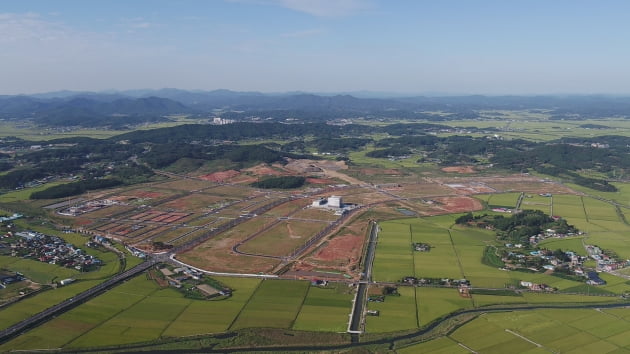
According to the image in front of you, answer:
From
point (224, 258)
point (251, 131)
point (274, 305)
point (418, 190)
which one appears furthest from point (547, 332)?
point (251, 131)

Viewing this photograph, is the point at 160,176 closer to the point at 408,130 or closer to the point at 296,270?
the point at 296,270

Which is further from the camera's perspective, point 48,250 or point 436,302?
point 48,250

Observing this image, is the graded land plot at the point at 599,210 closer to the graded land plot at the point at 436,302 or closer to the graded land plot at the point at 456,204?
the graded land plot at the point at 456,204

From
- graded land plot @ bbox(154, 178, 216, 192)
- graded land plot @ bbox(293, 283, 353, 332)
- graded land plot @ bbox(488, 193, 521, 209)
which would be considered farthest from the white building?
graded land plot @ bbox(293, 283, 353, 332)

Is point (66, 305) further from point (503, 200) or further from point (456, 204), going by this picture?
point (503, 200)

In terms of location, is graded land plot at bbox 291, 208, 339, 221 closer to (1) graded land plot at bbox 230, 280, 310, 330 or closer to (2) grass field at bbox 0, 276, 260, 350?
(1) graded land plot at bbox 230, 280, 310, 330

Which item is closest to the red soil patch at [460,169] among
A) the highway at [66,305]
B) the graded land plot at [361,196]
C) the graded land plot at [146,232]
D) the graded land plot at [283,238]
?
the graded land plot at [361,196]
